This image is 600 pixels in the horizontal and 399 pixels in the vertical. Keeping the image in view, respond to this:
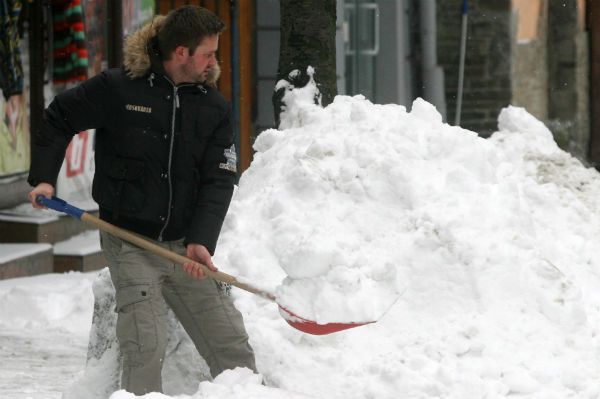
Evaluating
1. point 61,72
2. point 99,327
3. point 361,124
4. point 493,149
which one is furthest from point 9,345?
point 61,72

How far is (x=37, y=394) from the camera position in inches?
255

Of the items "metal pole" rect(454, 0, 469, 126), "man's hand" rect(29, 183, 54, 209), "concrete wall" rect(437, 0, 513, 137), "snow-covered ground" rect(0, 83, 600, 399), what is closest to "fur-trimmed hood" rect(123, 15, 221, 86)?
"man's hand" rect(29, 183, 54, 209)

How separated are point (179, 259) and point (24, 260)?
15.7 feet

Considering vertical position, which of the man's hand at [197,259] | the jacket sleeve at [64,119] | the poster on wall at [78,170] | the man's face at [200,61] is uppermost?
the man's face at [200,61]

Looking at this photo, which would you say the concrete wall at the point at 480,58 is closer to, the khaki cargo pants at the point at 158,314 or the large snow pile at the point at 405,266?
the large snow pile at the point at 405,266

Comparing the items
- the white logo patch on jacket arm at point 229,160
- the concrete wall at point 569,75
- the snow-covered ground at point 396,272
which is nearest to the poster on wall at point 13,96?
the snow-covered ground at point 396,272

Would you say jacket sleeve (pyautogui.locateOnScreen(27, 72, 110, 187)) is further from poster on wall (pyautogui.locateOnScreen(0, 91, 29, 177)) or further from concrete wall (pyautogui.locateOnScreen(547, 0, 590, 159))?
concrete wall (pyautogui.locateOnScreen(547, 0, 590, 159))

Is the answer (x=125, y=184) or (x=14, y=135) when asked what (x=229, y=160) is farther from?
(x=14, y=135)

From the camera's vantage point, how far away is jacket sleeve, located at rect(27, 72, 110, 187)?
4961mm

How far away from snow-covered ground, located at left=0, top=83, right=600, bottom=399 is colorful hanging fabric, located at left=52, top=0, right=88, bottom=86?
3959 mm

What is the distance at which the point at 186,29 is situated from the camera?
484 centimetres

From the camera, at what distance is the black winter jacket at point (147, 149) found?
494cm

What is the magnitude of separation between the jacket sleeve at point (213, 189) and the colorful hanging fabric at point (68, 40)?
6006 millimetres

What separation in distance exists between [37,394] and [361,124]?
6.92 ft
